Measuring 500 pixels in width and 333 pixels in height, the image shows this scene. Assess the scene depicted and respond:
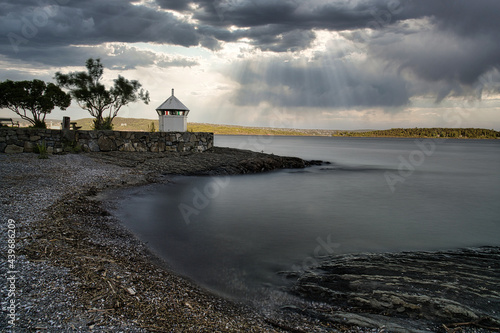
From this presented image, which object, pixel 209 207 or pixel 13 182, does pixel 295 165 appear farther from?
pixel 13 182

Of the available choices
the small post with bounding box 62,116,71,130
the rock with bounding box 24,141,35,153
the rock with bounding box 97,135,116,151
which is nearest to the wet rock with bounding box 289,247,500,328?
the rock with bounding box 24,141,35,153

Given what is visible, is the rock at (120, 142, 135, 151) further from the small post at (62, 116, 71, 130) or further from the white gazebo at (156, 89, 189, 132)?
the white gazebo at (156, 89, 189, 132)

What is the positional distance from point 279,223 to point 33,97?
30.7 metres

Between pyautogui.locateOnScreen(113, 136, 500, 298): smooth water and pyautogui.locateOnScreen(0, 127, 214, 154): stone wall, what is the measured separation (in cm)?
768

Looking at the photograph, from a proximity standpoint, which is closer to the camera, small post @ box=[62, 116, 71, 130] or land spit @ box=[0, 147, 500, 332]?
land spit @ box=[0, 147, 500, 332]

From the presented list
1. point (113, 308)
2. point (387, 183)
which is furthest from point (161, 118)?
point (113, 308)

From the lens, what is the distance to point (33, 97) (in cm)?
3030

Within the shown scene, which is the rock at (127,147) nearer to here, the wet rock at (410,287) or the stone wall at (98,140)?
the stone wall at (98,140)

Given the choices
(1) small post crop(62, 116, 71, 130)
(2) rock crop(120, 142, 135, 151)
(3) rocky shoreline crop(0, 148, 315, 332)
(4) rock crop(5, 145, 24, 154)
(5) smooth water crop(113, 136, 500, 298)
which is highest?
(1) small post crop(62, 116, 71, 130)

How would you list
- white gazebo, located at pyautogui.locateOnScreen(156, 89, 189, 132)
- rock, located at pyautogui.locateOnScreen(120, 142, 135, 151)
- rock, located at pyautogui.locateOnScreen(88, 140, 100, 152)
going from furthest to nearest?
white gazebo, located at pyautogui.locateOnScreen(156, 89, 189, 132)
rock, located at pyautogui.locateOnScreen(120, 142, 135, 151)
rock, located at pyautogui.locateOnScreen(88, 140, 100, 152)

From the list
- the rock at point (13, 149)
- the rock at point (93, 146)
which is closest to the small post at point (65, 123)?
the rock at point (93, 146)

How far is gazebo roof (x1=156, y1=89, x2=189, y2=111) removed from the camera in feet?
93.6

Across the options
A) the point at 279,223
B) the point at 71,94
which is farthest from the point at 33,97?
the point at 279,223

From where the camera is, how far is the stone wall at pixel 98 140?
18.3 metres
